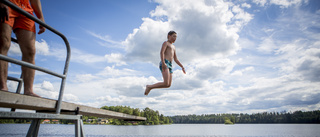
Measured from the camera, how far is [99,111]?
3.20 m

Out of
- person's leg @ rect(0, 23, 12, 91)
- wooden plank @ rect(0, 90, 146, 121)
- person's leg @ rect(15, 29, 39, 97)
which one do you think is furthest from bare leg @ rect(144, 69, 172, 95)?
person's leg @ rect(0, 23, 12, 91)

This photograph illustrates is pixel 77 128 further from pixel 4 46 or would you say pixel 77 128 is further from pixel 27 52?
pixel 4 46

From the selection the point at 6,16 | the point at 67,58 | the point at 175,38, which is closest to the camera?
the point at 6,16

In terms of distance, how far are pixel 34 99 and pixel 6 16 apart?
0.98 m

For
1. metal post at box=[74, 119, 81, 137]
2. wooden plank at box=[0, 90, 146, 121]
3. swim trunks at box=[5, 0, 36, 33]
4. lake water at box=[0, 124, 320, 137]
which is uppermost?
swim trunks at box=[5, 0, 36, 33]

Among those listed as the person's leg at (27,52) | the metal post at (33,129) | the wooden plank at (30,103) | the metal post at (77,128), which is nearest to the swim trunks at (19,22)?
the person's leg at (27,52)

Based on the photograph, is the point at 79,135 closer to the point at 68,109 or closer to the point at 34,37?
the point at 68,109

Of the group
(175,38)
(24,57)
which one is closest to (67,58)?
(24,57)

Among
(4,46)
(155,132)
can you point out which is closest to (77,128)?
(4,46)

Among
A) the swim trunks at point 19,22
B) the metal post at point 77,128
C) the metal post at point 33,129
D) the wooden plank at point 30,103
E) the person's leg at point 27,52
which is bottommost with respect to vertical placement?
the metal post at point 33,129

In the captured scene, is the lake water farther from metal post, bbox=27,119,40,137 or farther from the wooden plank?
the wooden plank

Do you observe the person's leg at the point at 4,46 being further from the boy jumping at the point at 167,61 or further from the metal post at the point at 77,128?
the boy jumping at the point at 167,61

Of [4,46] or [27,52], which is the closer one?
[4,46]

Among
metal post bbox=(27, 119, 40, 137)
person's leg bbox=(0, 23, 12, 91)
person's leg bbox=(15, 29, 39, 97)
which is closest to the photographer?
person's leg bbox=(0, 23, 12, 91)
